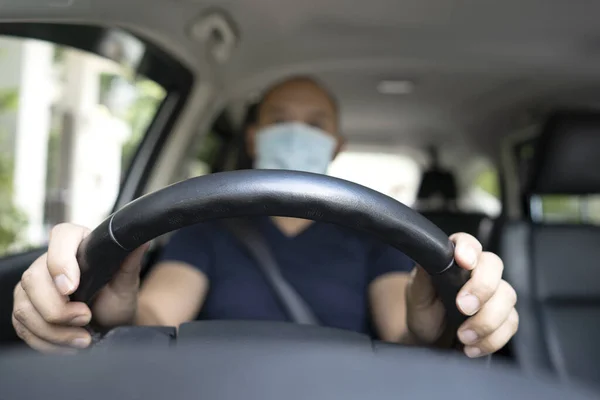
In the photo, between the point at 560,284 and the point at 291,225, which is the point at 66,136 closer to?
the point at 291,225

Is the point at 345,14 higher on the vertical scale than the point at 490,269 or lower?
higher

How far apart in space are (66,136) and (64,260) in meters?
2.00

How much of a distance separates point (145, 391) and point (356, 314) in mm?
1127

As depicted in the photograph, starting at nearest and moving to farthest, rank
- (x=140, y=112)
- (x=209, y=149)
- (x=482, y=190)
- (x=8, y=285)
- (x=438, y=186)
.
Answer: (x=8, y=285) → (x=140, y=112) → (x=209, y=149) → (x=438, y=186) → (x=482, y=190)

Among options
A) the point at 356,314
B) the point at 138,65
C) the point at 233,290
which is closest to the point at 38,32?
the point at 138,65

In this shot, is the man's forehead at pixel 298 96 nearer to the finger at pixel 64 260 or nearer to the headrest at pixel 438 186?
the finger at pixel 64 260

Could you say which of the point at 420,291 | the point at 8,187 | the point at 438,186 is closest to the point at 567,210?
the point at 438,186

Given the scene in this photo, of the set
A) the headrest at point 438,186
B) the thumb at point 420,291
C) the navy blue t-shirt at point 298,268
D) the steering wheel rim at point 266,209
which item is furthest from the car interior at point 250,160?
the headrest at point 438,186

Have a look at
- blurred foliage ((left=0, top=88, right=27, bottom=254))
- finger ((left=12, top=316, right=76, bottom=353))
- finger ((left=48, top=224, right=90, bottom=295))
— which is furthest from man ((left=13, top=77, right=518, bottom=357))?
blurred foliage ((left=0, top=88, right=27, bottom=254))

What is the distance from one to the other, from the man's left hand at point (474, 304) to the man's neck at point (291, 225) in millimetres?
683

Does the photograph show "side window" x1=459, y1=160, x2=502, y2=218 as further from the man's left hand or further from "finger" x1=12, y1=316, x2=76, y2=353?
"finger" x1=12, y1=316, x2=76, y2=353

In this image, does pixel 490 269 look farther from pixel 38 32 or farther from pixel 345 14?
pixel 345 14

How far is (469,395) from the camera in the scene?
20.1 inches

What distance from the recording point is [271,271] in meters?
1.59
